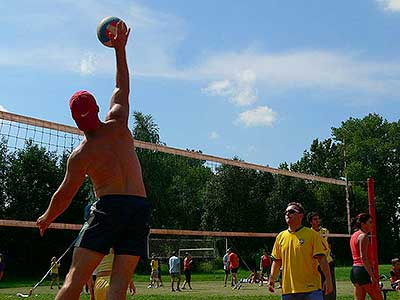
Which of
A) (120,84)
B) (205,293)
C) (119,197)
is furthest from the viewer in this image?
(205,293)

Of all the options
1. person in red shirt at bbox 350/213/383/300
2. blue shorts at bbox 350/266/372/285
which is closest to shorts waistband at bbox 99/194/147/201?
person in red shirt at bbox 350/213/383/300

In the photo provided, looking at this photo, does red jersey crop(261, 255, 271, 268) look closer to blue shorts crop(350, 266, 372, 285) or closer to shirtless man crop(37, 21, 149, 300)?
blue shorts crop(350, 266, 372, 285)

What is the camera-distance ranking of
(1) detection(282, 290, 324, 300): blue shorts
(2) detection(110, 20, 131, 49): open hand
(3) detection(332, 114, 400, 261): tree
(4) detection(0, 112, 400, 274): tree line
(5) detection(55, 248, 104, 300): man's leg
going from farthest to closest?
(3) detection(332, 114, 400, 261): tree → (4) detection(0, 112, 400, 274): tree line → (1) detection(282, 290, 324, 300): blue shorts → (2) detection(110, 20, 131, 49): open hand → (5) detection(55, 248, 104, 300): man's leg

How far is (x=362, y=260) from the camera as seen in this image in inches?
416

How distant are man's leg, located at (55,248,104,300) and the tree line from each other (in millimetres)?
20395

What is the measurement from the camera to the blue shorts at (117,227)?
507cm

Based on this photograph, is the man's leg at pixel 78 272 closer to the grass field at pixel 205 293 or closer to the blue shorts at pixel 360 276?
the blue shorts at pixel 360 276

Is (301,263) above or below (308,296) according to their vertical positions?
above

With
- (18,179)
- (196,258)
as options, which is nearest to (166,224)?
(196,258)

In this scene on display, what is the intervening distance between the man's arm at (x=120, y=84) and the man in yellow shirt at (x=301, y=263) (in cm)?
346

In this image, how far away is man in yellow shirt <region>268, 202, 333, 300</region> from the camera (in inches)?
322

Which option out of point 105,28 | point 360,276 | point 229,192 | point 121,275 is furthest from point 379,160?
point 121,275

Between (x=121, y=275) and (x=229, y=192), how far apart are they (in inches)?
2131

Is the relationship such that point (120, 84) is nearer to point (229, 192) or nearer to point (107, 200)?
point (107, 200)
